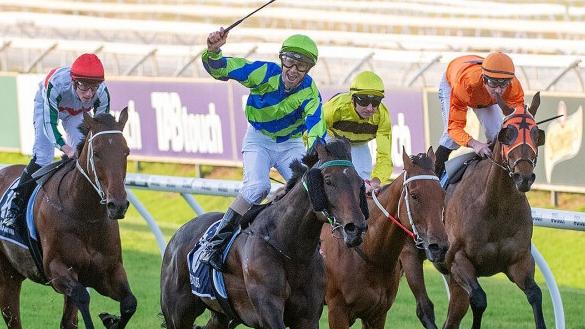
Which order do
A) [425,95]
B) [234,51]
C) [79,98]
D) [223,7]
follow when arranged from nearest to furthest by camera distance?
[79,98] < [425,95] < [234,51] < [223,7]

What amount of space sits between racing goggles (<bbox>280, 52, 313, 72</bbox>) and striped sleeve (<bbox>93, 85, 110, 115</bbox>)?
1769 millimetres

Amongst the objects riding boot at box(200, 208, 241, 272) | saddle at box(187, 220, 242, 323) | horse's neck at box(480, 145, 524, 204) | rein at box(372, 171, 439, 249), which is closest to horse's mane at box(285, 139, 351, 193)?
riding boot at box(200, 208, 241, 272)

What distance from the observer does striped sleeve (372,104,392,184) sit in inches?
314

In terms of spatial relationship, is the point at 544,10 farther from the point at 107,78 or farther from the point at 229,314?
the point at 229,314

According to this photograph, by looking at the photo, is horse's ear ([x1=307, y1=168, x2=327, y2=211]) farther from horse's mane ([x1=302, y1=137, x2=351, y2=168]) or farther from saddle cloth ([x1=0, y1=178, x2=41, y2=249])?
saddle cloth ([x1=0, y1=178, x2=41, y2=249])

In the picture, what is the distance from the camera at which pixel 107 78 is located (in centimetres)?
1739

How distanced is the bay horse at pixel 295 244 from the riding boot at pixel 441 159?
2132 mm

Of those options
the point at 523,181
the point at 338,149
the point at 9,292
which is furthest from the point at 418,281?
the point at 9,292

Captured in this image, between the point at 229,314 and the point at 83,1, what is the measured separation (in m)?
18.5

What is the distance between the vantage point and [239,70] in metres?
6.98

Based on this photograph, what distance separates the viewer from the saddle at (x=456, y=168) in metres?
8.60

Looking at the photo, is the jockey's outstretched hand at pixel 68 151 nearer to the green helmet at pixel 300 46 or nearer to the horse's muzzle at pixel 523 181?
the green helmet at pixel 300 46

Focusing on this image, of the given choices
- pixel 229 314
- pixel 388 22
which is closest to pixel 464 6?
pixel 388 22

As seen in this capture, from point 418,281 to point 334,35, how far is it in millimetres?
11186
